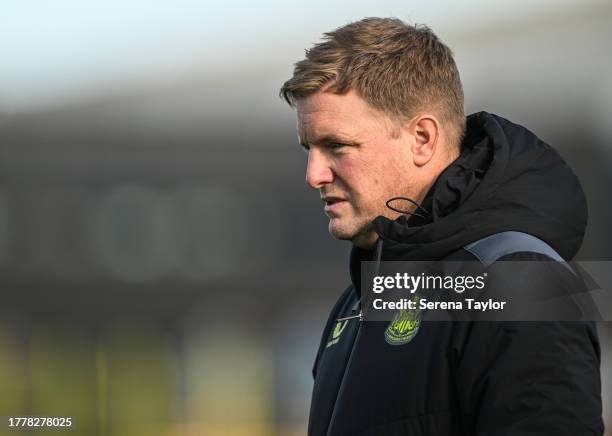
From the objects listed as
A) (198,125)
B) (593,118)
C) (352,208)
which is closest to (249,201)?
(198,125)

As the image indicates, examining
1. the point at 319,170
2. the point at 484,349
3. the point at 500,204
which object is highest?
the point at 319,170

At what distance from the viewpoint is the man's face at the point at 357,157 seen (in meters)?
1.33

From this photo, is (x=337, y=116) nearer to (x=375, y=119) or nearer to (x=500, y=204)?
(x=375, y=119)

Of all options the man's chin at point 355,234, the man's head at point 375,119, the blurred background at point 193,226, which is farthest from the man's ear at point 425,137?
the blurred background at point 193,226

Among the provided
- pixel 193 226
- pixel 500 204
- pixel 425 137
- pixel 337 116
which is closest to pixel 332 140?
pixel 337 116

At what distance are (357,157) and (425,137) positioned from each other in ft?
0.36

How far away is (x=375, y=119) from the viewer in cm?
133

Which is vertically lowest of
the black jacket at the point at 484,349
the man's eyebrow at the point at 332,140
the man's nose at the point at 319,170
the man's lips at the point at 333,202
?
the black jacket at the point at 484,349

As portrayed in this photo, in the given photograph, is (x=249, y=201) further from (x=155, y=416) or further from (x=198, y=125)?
(x=155, y=416)

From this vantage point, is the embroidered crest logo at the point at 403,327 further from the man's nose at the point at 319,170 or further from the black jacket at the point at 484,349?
the man's nose at the point at 319,170

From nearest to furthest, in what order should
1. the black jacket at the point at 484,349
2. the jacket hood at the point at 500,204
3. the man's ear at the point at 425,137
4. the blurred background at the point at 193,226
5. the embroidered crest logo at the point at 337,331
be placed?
1. the black jacket at the point at 484,349
2. the jacket hood at the point at 500,204
3. the man's ear at the point at 425,137
4. the embroidered crest logo at the point at 337,331
5. the blurred background at the point at 193,226

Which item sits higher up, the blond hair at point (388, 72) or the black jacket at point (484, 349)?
the blond hair at point (388, 72)

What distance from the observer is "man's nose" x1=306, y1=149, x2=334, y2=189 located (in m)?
1.36

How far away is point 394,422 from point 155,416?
369cm
